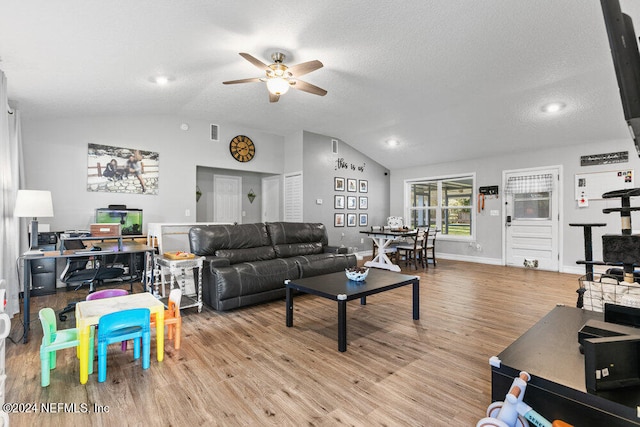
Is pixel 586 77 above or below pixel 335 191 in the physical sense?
above

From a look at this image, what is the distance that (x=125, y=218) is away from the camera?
5.14m

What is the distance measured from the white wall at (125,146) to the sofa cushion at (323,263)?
290cm

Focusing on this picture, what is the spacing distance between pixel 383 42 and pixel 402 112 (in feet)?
8.02

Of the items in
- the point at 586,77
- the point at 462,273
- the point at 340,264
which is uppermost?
the point at 586,77

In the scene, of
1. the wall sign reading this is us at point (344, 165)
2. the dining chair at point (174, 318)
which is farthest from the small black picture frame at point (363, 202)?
the dining chair at point (174, 318)

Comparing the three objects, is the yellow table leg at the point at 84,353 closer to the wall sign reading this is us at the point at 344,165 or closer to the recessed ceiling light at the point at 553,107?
the wall sign reading this is us at the point at 344,165

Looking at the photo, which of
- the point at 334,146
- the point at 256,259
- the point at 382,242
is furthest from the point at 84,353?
the point at 334,146

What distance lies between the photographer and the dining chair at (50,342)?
203 centimetres

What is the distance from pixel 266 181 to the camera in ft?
25.8

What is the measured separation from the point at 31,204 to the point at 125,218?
205 cm

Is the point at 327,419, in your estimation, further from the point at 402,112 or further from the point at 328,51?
the point at 402,112

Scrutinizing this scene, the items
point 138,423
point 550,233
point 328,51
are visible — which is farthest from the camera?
point 550,233

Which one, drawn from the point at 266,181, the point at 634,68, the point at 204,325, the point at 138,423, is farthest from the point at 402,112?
the point at 138,423

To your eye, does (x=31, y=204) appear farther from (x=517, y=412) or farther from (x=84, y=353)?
(x=517, y=412)
